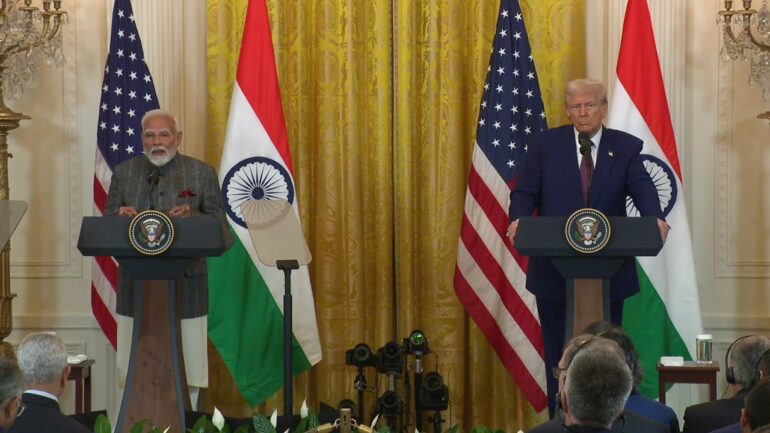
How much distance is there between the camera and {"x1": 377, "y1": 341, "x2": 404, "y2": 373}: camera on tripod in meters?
6.71

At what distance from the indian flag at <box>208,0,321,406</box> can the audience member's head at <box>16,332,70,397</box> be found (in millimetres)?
2797

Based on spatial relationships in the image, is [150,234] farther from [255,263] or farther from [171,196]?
[255,263]

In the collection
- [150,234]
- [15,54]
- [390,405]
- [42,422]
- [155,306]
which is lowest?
[390,405]

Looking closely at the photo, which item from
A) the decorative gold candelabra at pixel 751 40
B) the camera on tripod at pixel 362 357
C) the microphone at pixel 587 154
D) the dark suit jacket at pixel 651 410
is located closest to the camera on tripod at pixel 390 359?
the camera on tripod at pixel 362 357

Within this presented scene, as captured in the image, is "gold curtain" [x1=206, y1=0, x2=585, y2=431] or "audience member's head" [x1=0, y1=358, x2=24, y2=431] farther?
"gold curtain" [x1=206, y1=0, x2=585, y2=431]

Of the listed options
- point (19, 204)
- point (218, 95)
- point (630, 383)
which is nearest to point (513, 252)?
point (218, 95)

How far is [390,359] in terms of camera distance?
671cm

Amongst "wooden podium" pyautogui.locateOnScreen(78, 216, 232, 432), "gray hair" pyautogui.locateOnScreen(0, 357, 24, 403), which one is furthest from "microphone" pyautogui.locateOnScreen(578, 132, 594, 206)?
"gray hair" pyautogui.locateOnScreen(0, 357, 24, 403)

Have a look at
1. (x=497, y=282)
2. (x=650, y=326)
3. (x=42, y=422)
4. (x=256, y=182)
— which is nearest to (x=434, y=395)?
(x=497, y=282)

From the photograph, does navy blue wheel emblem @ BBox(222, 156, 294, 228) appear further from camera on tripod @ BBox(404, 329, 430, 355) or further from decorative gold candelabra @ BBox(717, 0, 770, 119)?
decorative gold candelabra @ BBox(717, 0, 770, 119)

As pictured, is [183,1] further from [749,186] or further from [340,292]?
A: [749,186]

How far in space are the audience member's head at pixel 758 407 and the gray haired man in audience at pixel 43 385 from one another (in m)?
2.01

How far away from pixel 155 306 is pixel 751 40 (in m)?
3.46

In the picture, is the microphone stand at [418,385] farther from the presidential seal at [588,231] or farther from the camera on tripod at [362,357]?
the presidential seal at [588,231]
